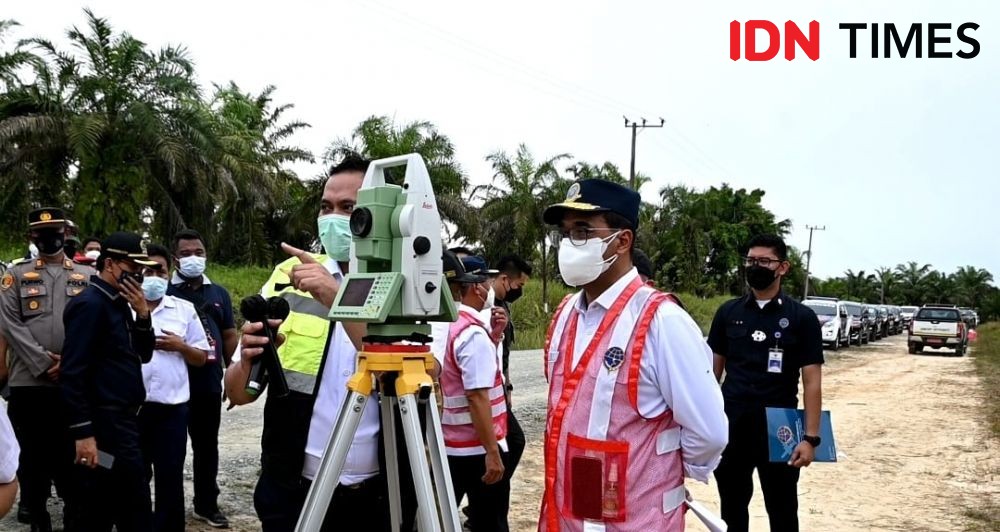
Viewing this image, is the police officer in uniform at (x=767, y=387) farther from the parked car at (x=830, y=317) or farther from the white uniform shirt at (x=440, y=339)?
the parked car at (x=830, y=317)

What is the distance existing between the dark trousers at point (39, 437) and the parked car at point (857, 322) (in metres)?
29.4

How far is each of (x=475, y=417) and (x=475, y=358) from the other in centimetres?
30

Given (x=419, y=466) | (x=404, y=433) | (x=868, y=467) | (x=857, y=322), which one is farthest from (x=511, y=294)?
A: (x=857, y=322)

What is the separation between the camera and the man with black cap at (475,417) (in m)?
4.20

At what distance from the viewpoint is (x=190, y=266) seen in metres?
6.09

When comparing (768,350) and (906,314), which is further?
(906,314)

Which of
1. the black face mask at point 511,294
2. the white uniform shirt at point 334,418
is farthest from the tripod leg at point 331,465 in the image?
the black face mask at point 511,294

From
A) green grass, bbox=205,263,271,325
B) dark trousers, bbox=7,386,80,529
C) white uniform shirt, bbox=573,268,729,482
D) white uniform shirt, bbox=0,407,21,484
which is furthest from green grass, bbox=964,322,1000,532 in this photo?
green grass, bbox=205,263,271,325

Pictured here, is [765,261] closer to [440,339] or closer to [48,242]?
[440,339]

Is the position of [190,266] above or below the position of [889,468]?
above

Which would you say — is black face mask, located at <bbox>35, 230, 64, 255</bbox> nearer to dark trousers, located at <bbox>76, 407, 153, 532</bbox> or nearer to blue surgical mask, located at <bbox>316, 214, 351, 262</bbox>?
dark trousers, located at <bbox>76, 407, 153, 532</bbox>

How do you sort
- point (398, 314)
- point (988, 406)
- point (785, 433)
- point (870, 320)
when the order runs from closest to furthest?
point (398, 314), point (785, 433), point (988, 406), point (870, 320)

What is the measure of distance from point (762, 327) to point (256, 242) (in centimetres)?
2222

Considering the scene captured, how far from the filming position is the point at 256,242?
25266 millimetres
